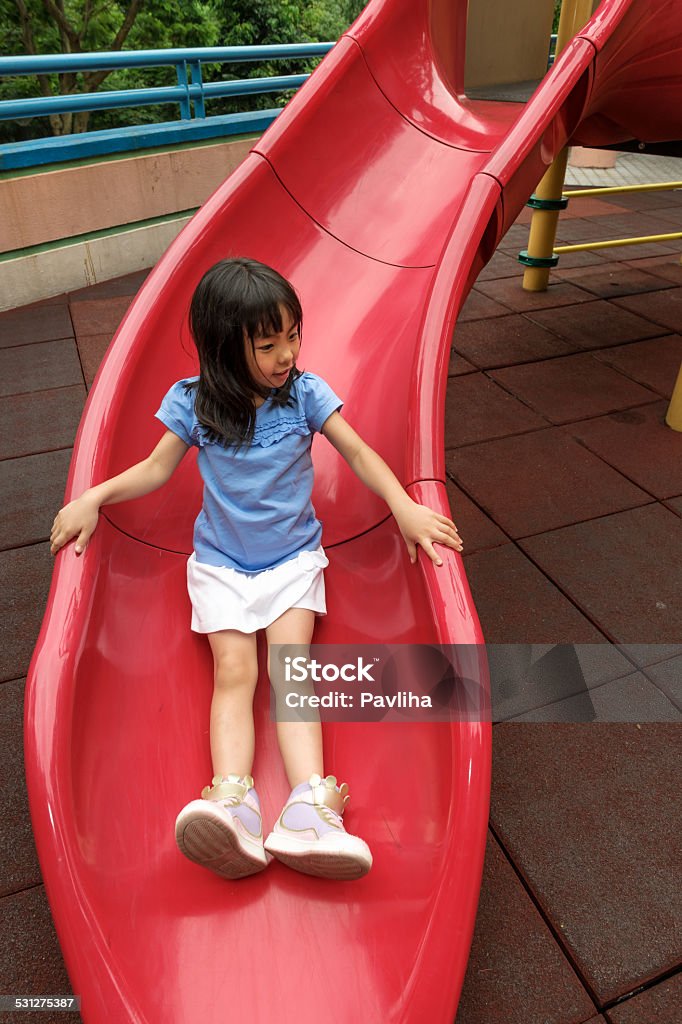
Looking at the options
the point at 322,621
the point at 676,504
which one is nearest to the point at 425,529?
the point at 322,621

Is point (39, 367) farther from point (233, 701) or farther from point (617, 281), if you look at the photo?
point (617, 281)

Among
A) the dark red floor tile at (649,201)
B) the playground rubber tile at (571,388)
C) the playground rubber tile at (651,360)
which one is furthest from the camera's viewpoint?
the dark red floor tile at (649,201)

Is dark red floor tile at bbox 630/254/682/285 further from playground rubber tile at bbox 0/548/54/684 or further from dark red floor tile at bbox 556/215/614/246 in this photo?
playground rubber tile at bbox 0/548/54/684

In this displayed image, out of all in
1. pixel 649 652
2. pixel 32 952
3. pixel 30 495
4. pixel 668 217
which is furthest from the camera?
pixel 668 217

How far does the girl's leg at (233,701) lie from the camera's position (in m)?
1.50

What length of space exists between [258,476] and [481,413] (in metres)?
1.89

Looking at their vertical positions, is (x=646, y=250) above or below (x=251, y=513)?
below

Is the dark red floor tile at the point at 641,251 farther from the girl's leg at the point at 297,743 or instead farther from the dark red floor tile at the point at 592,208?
the girl's leg at the point at 297,743

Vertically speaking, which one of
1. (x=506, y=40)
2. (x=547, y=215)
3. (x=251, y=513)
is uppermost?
(x=506, y=40)

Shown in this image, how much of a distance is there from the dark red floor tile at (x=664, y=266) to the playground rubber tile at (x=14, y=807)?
4.76 meters

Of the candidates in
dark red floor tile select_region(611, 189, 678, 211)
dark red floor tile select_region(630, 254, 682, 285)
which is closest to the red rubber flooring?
dark red floor tile select_region(630, 254, 682, 285)

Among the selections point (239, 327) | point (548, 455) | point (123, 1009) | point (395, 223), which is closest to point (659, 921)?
point (123, 1009)

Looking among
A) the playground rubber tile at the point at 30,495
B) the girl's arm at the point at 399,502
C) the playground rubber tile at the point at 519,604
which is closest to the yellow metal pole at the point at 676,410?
the playground rubber tile at the point at 519,604

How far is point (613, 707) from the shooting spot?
1.97 meters
